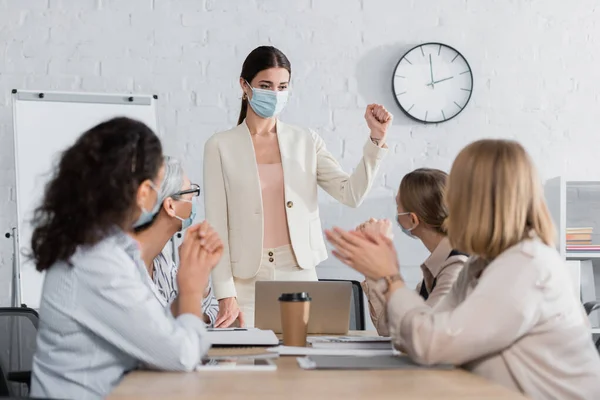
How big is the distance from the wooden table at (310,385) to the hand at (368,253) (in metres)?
0.24

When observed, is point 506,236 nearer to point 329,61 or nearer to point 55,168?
point 55,168

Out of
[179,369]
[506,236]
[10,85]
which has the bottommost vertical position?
[179,369]

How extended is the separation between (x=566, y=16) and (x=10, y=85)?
8.82 ft

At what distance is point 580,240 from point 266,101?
1839 millimetres

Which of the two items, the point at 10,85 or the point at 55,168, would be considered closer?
the point at 55,168

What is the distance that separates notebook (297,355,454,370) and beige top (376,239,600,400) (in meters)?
0.04

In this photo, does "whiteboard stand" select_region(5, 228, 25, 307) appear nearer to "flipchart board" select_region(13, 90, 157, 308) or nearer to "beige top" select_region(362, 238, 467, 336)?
"flipchart board" select_region(13, 90, 157, 308)

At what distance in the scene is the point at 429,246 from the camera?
2.25 metres

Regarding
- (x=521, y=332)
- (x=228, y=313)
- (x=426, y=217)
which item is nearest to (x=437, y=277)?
(x=426, y=217)

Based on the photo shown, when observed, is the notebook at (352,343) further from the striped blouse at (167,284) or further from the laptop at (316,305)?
the striped blouse at (167,284)

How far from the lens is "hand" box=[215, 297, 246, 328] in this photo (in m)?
2.45

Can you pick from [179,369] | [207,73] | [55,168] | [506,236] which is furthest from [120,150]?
[207,73]

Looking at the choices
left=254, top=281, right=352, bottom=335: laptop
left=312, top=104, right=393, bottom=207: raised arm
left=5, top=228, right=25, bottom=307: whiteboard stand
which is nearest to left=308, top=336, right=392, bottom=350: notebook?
left=254, top=281, right=352, bottom=335: laptop

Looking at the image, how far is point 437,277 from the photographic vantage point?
6.80 feet
